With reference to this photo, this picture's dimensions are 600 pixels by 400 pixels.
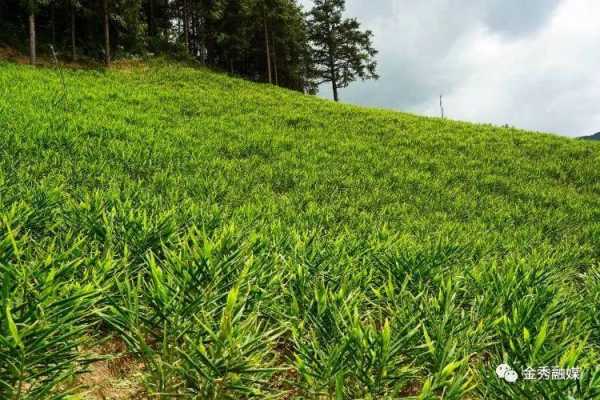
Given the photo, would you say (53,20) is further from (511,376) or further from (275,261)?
(511,376)

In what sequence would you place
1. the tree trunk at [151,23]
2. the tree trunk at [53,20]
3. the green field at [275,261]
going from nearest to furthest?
the green field at [275,261]
the tree trunk at [53,20]
the tree trunk at [151,23]

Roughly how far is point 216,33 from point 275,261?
42553 mm

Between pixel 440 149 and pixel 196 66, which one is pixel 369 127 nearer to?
pixel 440 149

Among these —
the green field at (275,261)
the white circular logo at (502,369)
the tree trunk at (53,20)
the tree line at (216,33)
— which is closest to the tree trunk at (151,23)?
the tree line at (216,33)

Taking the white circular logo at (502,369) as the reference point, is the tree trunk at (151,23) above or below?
above

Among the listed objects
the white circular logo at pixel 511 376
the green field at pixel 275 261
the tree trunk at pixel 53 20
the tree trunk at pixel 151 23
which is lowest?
the white circular logo at pixel 511 376

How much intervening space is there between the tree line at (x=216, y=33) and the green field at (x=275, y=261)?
57.3 ft

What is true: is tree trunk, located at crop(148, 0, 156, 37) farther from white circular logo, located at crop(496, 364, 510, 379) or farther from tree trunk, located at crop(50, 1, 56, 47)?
white circular logo, located at crop(496, 364, 510, 379)

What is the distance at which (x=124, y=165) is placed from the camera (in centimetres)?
699

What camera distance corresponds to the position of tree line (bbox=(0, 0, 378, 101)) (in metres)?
27.9

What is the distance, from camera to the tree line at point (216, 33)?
2786 centimetres

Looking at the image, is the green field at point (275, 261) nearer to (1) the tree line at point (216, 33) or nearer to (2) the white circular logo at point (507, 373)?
(2) the white circular logo at point (507, 373)

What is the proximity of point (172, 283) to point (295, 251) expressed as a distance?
1.16 metres

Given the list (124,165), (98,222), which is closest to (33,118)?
(124,165)
